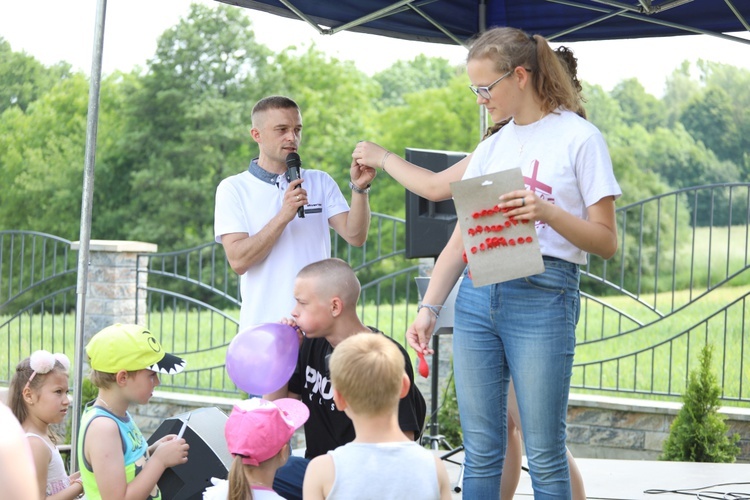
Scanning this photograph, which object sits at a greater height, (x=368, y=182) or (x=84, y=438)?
(x=368, y=182)

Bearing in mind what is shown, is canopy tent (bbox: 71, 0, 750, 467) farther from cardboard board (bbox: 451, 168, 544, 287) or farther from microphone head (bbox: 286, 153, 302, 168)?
cardboard board (bbox: 451, 168, 544, 287)

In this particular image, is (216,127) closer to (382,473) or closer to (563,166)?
(563,166)

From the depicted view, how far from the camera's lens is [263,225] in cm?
312

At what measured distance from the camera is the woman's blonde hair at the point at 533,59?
7.25ft

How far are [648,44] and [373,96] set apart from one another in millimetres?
7163

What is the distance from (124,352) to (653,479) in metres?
2.67

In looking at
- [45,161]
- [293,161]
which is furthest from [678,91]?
[293,161]

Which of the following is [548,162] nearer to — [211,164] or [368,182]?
[368,182]

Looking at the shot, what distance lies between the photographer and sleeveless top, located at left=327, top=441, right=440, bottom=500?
6.26 ft

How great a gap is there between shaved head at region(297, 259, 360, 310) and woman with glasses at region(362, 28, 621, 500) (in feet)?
0.94

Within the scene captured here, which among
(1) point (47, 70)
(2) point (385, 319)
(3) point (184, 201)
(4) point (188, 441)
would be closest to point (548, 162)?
(4) point (188, 441)

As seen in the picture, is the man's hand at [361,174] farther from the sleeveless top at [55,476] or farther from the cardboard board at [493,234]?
the sleeveless top at [55,476]

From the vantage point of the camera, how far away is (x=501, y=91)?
2.23 meters

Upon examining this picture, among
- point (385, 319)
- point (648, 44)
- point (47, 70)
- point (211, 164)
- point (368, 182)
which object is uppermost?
point (648, 44)
